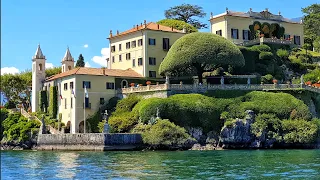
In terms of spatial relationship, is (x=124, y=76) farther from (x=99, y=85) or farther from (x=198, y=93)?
(x=198, y=93)

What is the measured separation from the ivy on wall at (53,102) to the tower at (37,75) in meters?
5.26

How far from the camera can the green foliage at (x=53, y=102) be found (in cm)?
7700

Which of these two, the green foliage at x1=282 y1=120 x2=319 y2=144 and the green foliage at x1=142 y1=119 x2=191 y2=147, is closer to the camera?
the green foliage at x1=142 y1=119 x2=191 y2=147

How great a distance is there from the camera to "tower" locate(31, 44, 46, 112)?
271 ft

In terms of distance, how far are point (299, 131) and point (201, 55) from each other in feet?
50.3

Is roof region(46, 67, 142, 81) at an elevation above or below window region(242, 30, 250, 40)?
below

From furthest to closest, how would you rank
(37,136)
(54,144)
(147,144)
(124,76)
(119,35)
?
1. (119,35)
2. (124,76)
3. (37,136)
4. (54,144)
5. (147,144)

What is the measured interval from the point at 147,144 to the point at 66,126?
17.1 m

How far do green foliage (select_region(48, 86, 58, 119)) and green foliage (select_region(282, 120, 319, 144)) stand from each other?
3149cm

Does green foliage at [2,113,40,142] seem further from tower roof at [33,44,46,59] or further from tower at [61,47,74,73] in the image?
tower at [61,47,74,73]

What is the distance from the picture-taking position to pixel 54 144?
6444 cm

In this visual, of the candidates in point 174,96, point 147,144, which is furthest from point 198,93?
point 147,144

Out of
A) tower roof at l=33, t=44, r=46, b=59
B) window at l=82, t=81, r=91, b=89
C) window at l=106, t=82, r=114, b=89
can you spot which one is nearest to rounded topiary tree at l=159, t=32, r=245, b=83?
window at l=106, t=82, r=114, b=89

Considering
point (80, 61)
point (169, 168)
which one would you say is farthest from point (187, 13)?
point (169, 168)
